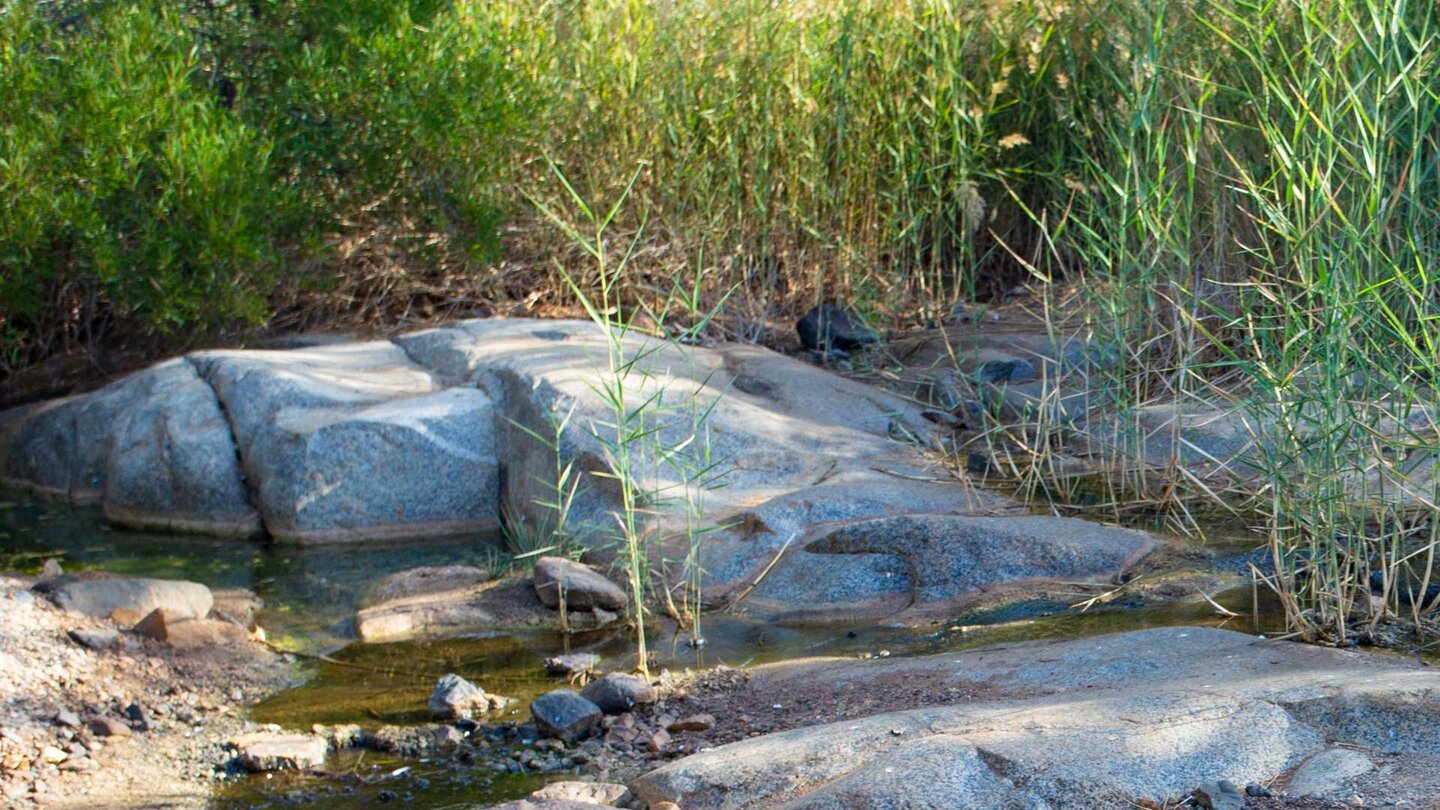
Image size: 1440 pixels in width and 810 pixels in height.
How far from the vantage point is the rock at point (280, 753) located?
3.64 m

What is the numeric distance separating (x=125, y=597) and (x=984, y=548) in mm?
2863

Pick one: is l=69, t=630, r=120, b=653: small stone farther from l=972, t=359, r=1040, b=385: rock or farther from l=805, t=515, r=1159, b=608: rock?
l=972, t=359, r=1040, b=385: rock

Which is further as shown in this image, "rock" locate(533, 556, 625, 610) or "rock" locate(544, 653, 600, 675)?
"rock" locate(533, 556, 625, 610)

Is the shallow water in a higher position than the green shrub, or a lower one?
lower

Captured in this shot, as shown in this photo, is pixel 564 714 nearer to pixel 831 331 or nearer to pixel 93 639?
pixel 93 639

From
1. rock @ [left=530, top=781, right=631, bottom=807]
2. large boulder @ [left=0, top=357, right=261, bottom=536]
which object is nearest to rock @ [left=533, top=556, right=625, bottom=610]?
rock @ [left=530, top=781, right=631, bottom=807]

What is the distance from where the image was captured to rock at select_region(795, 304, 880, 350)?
26.0 feet

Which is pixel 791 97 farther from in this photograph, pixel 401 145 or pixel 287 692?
pixel 287 692

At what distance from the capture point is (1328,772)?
2715 millimetres

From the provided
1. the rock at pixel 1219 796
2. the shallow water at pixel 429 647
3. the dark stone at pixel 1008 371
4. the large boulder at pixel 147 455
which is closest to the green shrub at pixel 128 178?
the large boulder at pixel 147 455

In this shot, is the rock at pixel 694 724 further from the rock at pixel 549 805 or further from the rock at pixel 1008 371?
the rock at pixel 1008 371

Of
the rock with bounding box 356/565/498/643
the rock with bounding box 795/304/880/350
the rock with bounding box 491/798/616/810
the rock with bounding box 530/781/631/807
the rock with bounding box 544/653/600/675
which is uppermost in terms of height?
the rock with bounding box 795/304/880/350

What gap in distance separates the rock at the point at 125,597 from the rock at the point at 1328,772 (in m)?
3.56

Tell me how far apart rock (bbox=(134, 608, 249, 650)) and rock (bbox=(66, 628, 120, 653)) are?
12cm
